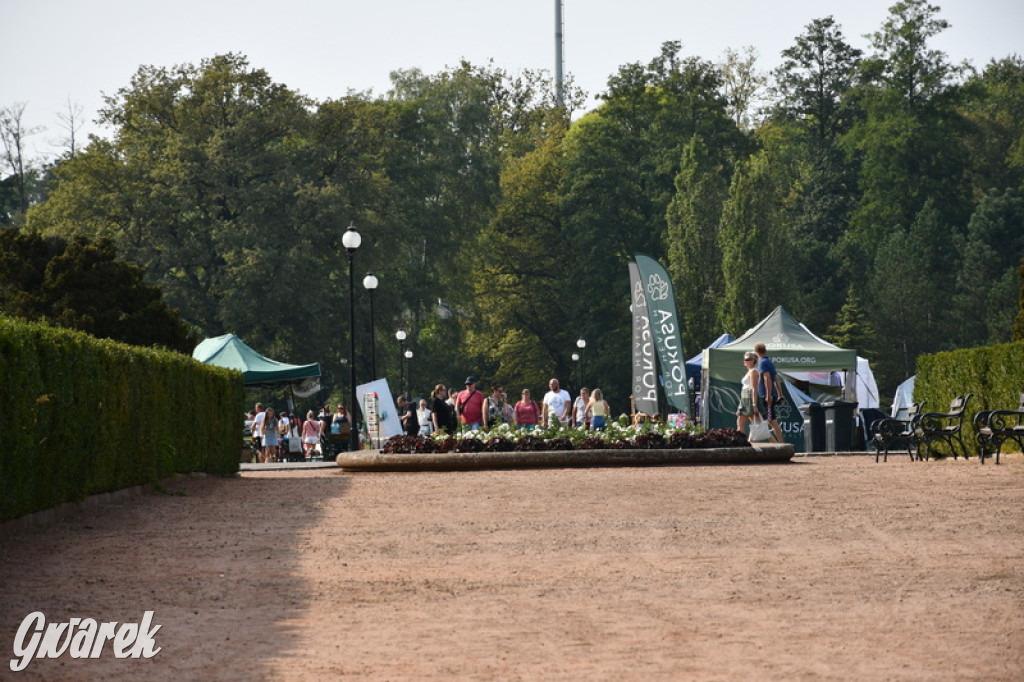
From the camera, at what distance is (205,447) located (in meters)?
19.7

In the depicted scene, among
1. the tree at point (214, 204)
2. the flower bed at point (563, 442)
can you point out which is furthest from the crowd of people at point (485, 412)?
the tree at point (214, 204)

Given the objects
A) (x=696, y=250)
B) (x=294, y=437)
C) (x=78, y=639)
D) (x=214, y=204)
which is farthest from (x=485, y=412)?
(x=696, y=250)

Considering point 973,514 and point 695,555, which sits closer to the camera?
point 695,555

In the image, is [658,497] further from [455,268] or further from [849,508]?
[455,268]

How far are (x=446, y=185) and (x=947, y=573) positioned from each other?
2227 inches

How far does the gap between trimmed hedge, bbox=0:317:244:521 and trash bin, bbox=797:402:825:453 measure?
48.5ft

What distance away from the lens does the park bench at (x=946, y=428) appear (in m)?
19.6

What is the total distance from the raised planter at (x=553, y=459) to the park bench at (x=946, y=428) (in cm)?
244

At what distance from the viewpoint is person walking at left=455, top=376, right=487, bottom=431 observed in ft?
86.2

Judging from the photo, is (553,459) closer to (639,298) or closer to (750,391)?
(750,391)

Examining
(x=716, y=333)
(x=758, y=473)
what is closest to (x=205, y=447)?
(x=758, y=473)

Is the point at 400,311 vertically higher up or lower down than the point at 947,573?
higher up

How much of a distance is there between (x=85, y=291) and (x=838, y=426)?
17.3m

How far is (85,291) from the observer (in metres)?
33.6
